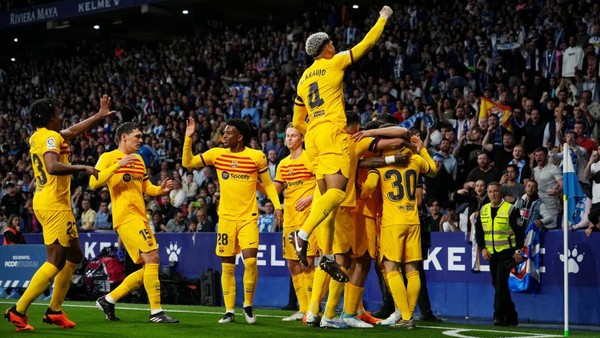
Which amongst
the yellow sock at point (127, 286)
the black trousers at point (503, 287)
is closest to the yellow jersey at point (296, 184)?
the yellow sock at point (127, 286)

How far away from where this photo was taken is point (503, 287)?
12.9 meters

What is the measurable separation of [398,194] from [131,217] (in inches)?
137

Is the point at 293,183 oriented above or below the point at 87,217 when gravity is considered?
above

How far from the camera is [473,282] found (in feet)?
48.4

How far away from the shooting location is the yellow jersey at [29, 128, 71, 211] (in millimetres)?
10727

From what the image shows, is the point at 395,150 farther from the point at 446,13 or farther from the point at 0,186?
the point at 0,186

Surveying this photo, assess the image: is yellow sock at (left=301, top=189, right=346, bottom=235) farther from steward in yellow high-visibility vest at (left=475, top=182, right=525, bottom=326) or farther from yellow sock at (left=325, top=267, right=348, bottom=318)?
steward in yellow high-visibility vest at (left=475, top=182, right=525, bottom=326)

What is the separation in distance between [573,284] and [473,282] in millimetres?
1752

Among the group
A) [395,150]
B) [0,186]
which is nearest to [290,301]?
[395,150]

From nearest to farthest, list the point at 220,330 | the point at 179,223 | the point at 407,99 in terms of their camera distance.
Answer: the point at 220,330, the point at 179,223, the point at 407,99

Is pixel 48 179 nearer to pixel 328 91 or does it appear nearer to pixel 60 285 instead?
pixel 60 285

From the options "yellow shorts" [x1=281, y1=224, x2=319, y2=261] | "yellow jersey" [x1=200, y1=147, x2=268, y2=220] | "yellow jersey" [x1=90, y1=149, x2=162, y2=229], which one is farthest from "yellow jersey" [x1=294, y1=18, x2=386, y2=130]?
"yellow jersey" [x1=90, y1=149, x2=162, y2=229]

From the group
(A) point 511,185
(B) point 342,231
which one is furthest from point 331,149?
(A) point 511,185

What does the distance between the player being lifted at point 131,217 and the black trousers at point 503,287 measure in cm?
472
